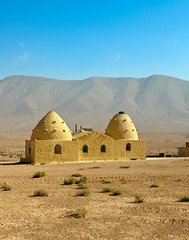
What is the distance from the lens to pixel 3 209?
8.98m

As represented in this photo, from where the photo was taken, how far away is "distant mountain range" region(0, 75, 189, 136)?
118 meters

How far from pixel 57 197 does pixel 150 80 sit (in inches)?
6858

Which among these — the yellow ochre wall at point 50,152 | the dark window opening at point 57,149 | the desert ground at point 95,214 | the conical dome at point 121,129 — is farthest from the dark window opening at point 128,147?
the desert ground at point 95,214

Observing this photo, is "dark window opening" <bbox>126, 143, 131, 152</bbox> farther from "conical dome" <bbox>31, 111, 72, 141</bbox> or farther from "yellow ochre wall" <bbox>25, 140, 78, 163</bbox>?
"conical dome" <bbox>31, 111, 72, 141</bbox>

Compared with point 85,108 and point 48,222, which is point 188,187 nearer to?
point 48,222

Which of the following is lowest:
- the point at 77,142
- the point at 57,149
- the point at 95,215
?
the point at 95,215

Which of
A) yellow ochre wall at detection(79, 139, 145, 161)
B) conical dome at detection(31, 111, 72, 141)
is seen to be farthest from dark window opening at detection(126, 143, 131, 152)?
conical dome at detection(31, 111, 72, 141)

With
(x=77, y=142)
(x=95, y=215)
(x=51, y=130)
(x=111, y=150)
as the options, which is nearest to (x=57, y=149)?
(x=51, y=130)

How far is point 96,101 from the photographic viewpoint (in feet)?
470

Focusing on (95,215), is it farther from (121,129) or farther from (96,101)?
(96,101)

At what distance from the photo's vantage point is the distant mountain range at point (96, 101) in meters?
118

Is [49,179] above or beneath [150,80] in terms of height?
beneath

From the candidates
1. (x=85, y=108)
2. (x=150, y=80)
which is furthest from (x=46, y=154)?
(x=150, y=80)

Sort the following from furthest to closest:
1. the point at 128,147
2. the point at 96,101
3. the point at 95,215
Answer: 1. the point at 96,101
2. the point at 128,147
3. the point at 95,215
